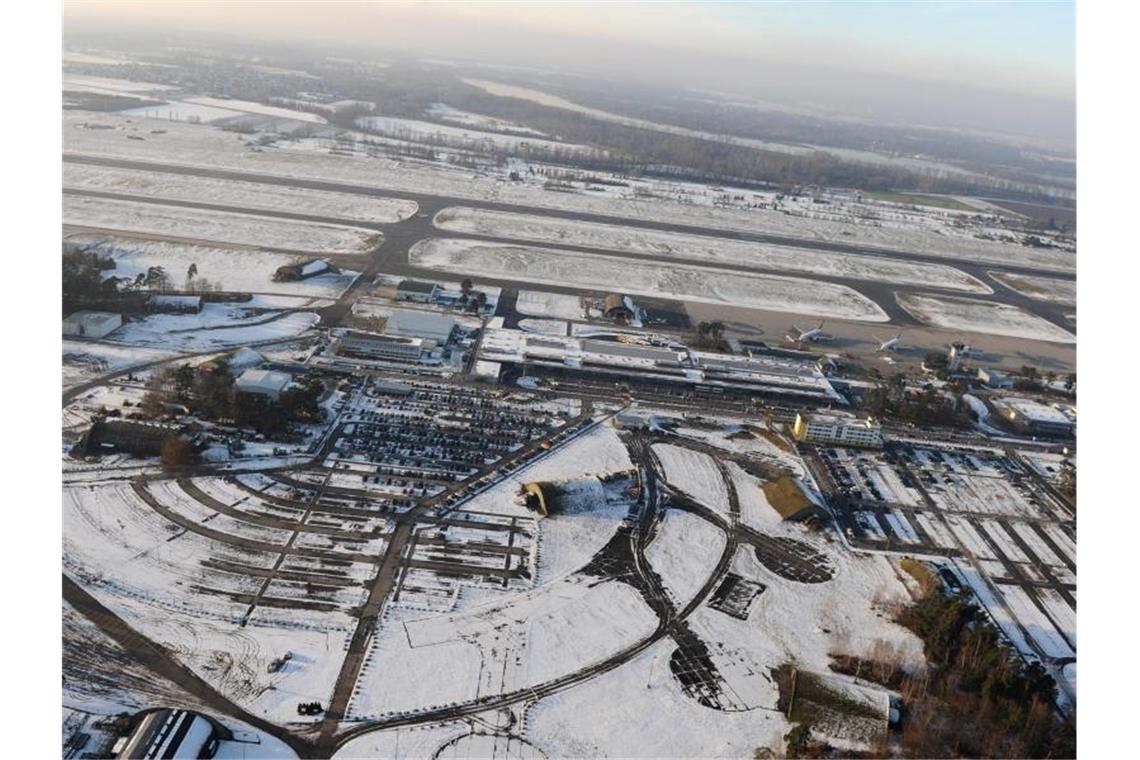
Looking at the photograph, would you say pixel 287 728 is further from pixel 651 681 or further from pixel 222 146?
pixel 222 146

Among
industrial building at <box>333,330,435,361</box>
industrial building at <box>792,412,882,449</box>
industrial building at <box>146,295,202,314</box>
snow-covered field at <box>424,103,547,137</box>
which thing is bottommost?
industrial building at <box>792,412,882,449</box>

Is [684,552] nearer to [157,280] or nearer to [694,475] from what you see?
[694,475]

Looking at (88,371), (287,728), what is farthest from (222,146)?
(287,728)

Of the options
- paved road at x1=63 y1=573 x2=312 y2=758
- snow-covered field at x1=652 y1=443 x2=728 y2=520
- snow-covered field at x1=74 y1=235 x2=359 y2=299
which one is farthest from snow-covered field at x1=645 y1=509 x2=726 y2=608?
snow-covered field at x1=74 y1=235 x2=359 y2=299

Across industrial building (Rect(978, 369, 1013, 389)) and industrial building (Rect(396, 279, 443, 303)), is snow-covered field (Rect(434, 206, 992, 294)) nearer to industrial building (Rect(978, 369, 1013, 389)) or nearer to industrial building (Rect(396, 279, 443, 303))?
industrial building (Rect(396, 279, 443, 303))

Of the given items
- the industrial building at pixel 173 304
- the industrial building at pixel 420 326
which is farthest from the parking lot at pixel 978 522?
the industrial building at pixel 173 304

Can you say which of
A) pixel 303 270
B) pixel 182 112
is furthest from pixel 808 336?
pixel 182 112
